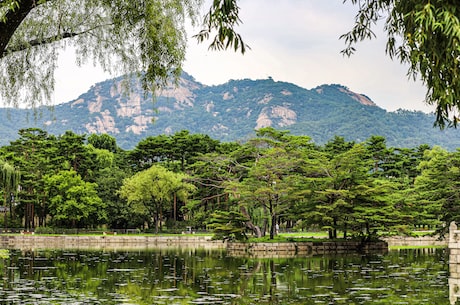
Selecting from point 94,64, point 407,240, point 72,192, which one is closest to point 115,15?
point 94,64

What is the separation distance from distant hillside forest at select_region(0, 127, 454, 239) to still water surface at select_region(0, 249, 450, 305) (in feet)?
28.9

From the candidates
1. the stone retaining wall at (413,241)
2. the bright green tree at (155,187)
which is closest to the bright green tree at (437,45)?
the stone retaining wall at (413,241)

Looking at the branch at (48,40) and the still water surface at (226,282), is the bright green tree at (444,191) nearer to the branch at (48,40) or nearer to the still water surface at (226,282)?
the still water surface at (226,282)

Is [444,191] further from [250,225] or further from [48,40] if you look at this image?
[48,40]

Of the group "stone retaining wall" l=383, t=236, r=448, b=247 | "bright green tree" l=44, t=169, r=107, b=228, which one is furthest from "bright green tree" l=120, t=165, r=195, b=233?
"stone retaining wall" l=383, t=236, r=448, b=247

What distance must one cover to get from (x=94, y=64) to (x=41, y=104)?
84 cm

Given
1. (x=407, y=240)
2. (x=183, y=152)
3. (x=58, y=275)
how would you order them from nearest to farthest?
(x=58, y=275) → (x=407, y=240) → (x=183, y=152)

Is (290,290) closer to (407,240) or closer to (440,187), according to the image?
(440,187)

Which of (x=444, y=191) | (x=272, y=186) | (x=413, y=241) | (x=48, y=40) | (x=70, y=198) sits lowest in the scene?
(x=413, y=241)

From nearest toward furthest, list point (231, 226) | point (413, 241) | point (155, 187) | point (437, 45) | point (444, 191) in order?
point (437, 45) → point (444, 191) → point (231, 226) → point (413, 241) → point (155, 187)

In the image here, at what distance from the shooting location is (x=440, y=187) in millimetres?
36031

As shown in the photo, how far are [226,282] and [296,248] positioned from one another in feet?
54.1

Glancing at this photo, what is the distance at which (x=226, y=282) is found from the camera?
19.1 meters

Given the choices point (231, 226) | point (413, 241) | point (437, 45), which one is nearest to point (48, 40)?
point (437, 45)
